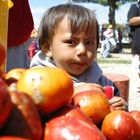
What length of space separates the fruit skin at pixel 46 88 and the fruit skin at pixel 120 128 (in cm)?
18

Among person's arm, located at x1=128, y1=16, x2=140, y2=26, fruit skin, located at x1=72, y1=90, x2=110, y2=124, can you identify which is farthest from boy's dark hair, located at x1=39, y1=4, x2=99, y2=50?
person's arm, located at x1=128, y1=16, x2=140, y2=26

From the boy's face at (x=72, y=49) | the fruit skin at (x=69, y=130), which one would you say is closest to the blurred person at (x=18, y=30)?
the boy's face at (x=72, y=49)

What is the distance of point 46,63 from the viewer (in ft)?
8.23

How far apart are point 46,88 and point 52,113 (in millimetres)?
78

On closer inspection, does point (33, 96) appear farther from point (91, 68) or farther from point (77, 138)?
point (91, 68)

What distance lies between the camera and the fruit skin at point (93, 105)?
1.39 m

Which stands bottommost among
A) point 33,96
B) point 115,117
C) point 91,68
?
point 91,68

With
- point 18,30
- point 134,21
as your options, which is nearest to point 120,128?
point 18,30

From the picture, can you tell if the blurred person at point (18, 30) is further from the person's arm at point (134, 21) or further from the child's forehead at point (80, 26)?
the person's arm at point (134, 21)

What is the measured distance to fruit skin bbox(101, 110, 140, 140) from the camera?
1.34 m

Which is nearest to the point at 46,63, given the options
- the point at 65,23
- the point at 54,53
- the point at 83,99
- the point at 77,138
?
the point at 54,53

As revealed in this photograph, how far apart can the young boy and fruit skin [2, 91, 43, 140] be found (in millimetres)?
1241

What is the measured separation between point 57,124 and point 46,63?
1.36m

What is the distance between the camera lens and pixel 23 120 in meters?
1.10
